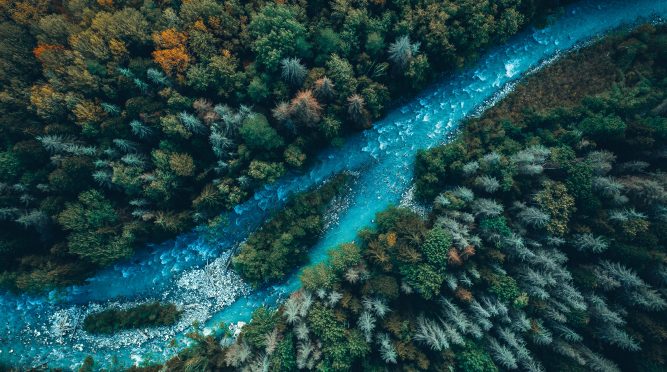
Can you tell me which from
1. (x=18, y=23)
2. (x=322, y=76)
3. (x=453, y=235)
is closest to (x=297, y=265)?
(x=453, y=235)

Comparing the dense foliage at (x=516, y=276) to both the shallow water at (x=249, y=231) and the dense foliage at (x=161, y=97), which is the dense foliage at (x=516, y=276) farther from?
the dense foliage at (x=161, y=97)

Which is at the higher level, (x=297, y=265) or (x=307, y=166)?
(x=307, y=166)

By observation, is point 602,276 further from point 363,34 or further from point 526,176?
point 363,34

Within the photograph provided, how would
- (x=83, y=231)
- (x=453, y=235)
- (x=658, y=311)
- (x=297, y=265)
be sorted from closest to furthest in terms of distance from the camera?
(x=658, y=311), (x=453, y=235), (x=83, y=231), (x=297, y=265)

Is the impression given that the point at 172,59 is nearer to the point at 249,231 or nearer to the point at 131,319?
the point at 249,231

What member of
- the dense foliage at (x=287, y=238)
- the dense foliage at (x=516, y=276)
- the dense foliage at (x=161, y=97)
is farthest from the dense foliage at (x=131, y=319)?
the dense foliage at (x=287, y=238)

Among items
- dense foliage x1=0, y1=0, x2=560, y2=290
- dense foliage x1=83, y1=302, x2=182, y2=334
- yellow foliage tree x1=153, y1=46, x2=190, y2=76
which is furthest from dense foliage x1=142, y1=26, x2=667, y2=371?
yellow foliage tree x1=153, y1=46, x2=190, y2=76
